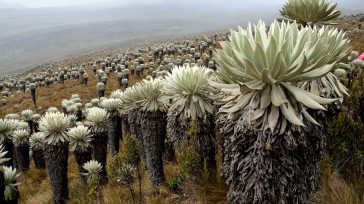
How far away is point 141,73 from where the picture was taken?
30.9 m

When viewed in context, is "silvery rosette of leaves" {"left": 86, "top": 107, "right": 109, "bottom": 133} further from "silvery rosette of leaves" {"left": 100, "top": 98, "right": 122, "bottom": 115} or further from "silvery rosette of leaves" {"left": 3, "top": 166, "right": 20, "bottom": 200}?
"silvery rosette of leaves" {"left": 3, "top": 166, "right": 20, "bottom": 200}

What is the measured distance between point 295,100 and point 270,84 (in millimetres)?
307

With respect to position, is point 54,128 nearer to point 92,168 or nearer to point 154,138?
point 92,168

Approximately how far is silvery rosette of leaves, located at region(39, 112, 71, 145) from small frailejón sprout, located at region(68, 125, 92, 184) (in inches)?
8.3

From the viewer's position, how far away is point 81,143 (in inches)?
419

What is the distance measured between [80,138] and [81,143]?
0.21m

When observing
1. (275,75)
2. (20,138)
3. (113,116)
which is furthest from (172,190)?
(20,138)

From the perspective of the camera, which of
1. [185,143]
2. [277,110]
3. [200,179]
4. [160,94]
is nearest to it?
[277,110]

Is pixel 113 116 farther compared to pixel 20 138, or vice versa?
pixel 20 138

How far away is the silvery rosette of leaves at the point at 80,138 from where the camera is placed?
10.3 metres

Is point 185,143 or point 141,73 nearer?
point 185,143

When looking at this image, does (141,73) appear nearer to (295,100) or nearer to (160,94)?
(160,94)

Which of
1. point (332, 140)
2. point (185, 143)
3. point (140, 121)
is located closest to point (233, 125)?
point (185, 143)

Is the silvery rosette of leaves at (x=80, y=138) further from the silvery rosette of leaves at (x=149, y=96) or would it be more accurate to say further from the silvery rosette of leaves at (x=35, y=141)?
the silvery rosette of leaves at (x=35, y=141)
